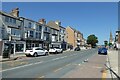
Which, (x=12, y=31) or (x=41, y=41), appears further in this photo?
(x=41, y=41)

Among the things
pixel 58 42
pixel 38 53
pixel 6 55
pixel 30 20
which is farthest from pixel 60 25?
pixel 6 55

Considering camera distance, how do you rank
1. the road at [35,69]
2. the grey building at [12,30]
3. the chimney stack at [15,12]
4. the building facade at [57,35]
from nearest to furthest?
1. the road at [35,69]
2. the grey building at [12,30]
3. the chimney stack at [15,12]
4. the building facade at [57,35]

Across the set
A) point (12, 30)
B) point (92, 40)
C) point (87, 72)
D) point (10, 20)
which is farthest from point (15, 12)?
point (92, 40)

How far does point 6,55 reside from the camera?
3362cm

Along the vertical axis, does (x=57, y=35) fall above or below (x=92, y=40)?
below

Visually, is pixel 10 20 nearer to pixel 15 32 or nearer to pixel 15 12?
pixel 15 32

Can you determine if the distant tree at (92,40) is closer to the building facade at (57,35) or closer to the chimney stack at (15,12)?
the building facade at (57,35)

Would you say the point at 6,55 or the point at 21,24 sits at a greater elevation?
the point at 21,24

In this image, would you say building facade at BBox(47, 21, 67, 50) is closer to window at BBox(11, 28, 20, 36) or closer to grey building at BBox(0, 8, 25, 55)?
grey building at BBox(0, 8, 25, 55)

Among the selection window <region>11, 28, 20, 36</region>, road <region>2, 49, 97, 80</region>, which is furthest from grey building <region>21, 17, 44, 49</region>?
road <region>2, 49, 97, 80</region>

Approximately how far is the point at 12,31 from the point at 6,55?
19.7 meters

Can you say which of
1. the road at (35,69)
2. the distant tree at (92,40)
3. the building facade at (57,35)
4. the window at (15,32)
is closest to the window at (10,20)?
the window at (15,32)

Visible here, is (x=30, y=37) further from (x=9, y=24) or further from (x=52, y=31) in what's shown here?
(x=52, y=31)

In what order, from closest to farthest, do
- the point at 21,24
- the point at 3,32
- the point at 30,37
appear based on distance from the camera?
the point at 3,32
the point at 21,24
the point at 30,37
